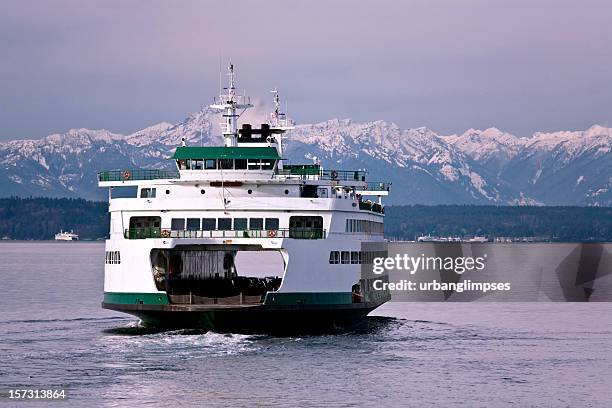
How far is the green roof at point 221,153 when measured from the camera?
201ft

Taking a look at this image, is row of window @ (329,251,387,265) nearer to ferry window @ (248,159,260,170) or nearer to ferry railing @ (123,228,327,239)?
ferry railing @ (123,228,327,239)

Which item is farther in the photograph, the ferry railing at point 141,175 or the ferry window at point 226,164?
the ferry railing at point 141,175

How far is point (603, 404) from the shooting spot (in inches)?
1838

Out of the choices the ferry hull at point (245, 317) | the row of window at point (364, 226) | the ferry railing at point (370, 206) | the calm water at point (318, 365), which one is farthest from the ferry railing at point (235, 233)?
the ferry railing at point (370, 206)

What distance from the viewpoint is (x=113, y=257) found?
6047cm

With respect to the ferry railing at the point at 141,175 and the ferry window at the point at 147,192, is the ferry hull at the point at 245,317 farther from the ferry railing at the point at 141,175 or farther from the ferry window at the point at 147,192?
the ferry railing at the point at 141,175

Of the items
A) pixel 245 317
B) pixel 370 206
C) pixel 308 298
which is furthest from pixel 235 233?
pixel 370 206

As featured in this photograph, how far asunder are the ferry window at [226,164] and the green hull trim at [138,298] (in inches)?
271

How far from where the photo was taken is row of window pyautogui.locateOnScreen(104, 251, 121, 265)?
5994 centimetres

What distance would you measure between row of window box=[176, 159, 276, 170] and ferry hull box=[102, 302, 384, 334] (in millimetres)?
6989

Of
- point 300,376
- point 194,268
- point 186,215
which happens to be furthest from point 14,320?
point 300,376

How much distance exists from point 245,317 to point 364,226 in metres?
10.2

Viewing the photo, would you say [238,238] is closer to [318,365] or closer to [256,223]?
[256,223]

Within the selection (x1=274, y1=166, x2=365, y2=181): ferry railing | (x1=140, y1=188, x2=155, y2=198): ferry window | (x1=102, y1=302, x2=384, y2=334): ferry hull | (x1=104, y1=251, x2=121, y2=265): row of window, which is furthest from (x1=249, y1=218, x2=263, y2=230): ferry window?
(x1=104, y1=251, x2=121, y2=265): row of window
